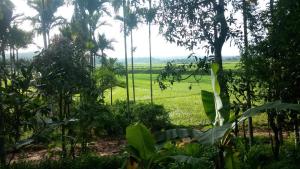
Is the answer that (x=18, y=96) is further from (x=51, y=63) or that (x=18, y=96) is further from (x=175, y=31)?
(x=175, y=31)

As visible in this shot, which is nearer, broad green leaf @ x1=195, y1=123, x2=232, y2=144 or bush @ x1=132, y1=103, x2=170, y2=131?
broad green leaf @ x1=195, y1=123, x2=232, y2=144

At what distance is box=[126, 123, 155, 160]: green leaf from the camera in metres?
3.72

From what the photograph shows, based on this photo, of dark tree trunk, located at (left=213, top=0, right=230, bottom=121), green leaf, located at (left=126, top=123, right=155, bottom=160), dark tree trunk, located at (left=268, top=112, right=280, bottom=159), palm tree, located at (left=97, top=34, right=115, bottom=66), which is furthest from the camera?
palm tree, located at (left=97, top=34, right=115, bottom=66)

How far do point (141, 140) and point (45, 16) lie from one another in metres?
28.0

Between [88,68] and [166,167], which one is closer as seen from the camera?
[166,167]

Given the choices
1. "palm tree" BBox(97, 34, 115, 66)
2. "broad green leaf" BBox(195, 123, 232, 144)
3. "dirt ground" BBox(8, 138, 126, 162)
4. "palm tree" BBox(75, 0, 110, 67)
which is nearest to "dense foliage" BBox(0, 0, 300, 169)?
"broad green leaf" BBox(195, 123, 232, 144)

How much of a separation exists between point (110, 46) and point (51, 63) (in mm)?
26927

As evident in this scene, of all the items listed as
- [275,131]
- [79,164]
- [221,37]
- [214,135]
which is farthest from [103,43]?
[214,135]

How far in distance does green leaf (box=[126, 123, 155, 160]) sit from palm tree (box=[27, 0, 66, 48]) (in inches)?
1046

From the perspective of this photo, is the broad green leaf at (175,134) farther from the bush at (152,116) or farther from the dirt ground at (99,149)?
the bush at (152,116)

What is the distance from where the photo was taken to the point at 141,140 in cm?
376

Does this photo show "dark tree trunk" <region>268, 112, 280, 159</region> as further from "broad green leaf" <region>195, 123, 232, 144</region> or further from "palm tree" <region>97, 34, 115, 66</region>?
"palm tree" <region>97, 34, 115, 66</region>

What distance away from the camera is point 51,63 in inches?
300

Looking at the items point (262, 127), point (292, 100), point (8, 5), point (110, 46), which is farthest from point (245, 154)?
point (110, 46)
